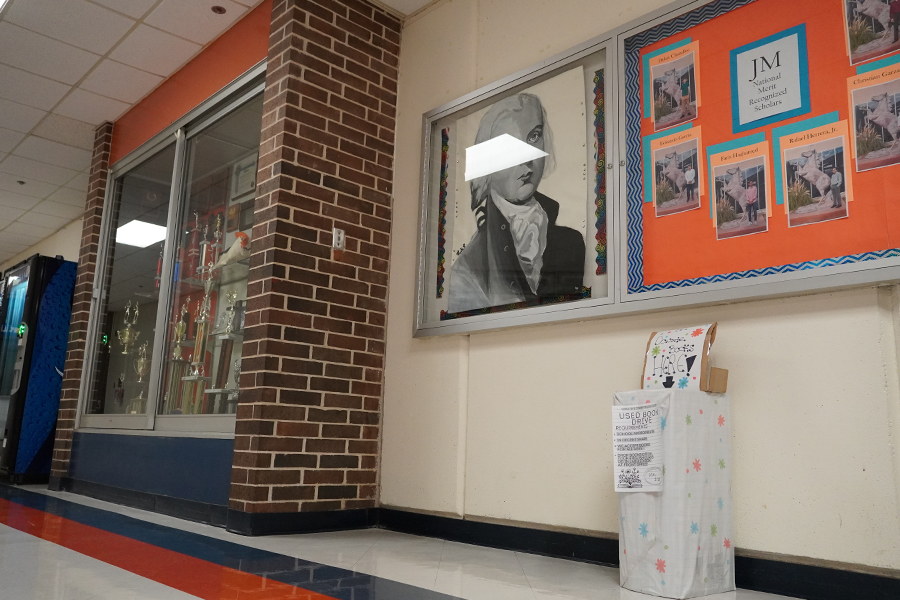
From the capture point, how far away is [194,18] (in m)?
3.91

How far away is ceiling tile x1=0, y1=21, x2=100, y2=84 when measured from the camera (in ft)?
13.6

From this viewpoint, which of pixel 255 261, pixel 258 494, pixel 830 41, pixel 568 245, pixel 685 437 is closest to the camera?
pixel 685 437

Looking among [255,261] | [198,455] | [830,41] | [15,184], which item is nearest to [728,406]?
[830,41]

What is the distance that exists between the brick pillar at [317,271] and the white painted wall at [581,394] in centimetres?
13

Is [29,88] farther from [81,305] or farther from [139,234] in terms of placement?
[81,305]

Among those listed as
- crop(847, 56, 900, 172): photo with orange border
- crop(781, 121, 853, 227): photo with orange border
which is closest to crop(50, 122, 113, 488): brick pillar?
crop(781, 121, 853, 227): photo with orange border

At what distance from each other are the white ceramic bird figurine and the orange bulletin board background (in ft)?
6.87

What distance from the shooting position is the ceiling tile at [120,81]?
4.52m

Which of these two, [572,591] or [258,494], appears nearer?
[572,591]

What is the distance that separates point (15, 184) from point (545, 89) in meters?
5.90

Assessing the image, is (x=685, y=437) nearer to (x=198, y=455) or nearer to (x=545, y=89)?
(x=545, y=89)

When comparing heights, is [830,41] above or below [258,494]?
above

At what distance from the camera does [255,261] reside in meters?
3.22

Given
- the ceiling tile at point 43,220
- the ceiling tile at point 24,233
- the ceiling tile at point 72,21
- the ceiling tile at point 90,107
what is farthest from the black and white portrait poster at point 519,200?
the ceiling tile at point 24,233
